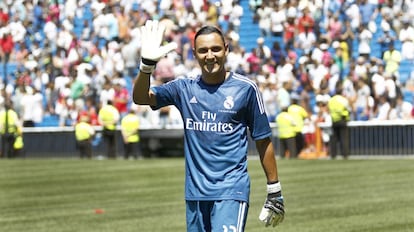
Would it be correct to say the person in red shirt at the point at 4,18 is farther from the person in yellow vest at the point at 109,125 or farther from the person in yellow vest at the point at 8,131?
the person in yellow vest at the point at 109,125

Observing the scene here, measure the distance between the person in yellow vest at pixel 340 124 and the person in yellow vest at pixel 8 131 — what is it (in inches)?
389

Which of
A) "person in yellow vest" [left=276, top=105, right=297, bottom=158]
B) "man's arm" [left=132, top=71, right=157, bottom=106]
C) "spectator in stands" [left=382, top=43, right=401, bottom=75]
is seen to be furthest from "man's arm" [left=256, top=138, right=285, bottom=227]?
"spectator in stands" [left=382, top=43, right=401, bottom=75]

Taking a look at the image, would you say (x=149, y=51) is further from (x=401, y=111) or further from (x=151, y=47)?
(x=401, y=111)

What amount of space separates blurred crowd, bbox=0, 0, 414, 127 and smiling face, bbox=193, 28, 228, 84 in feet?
68.9

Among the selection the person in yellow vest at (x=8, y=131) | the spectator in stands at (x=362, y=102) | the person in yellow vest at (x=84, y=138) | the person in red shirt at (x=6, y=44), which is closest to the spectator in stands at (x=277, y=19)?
the spectator in stands at (x=362, y=102)

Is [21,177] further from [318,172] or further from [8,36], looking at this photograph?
[8,36]

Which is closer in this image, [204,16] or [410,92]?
[410,92]

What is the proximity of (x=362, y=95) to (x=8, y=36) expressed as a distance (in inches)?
577

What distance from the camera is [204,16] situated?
3500 cm

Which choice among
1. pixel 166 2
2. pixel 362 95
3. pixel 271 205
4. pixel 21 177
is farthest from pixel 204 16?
pixel 271 205

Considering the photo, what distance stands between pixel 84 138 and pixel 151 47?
24.8 metres

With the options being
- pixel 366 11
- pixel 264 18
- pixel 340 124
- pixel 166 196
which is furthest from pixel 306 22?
pixel 166 196

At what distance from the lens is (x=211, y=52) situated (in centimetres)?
794

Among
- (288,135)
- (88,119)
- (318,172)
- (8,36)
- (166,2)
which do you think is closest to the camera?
(318,172)
